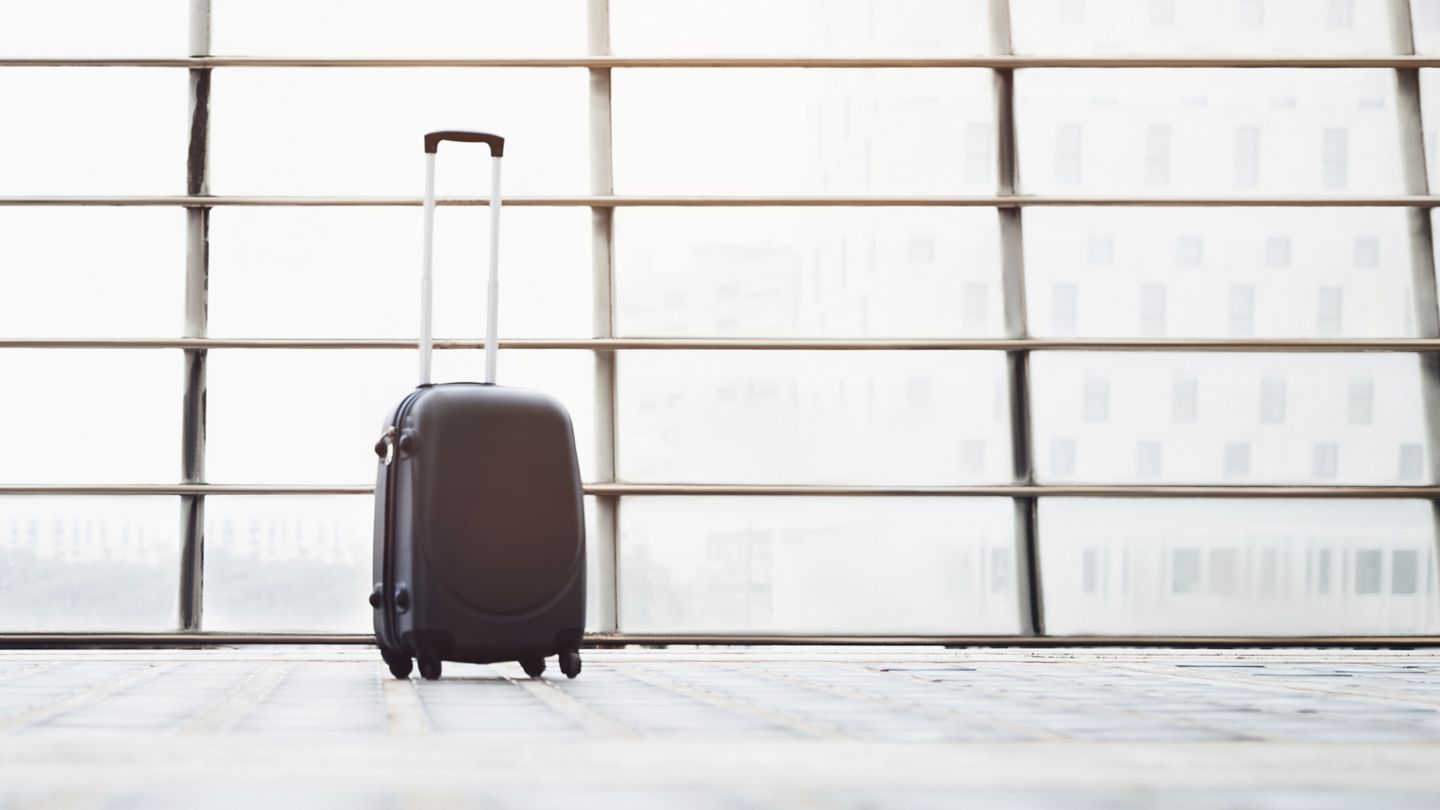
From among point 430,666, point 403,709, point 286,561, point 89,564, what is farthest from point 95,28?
point 403,709

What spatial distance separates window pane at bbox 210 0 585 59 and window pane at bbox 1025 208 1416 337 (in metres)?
1.58

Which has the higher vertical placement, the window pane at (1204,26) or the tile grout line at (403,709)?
the window pane at (1204,26)

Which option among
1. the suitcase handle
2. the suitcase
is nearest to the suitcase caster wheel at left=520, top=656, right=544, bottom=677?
the suitcase

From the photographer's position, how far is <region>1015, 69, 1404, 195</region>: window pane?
14.7ft

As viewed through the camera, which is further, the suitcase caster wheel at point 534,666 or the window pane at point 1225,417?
the window pane at point 1225,417

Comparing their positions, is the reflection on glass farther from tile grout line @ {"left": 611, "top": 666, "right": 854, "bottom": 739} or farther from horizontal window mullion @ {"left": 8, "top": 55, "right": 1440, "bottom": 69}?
tile grout line @ {"left": 611, "top": 666, "right": 854, "bottom": 739}

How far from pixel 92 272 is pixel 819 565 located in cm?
239

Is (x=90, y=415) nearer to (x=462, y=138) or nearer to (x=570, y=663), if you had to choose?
(x=462, y=138)

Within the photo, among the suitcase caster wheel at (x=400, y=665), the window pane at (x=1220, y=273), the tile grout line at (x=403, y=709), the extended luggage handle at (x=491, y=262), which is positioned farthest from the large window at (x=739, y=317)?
the tile grout line at (x=403, y=709)

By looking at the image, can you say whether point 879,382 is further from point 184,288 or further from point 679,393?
point 184,288

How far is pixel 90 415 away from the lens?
430cm

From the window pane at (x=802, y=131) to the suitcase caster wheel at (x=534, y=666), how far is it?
6.12 ft

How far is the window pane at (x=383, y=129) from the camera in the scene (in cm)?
440

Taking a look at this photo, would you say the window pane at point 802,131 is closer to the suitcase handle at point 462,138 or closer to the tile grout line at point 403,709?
the suitcase handle at point 462,138
